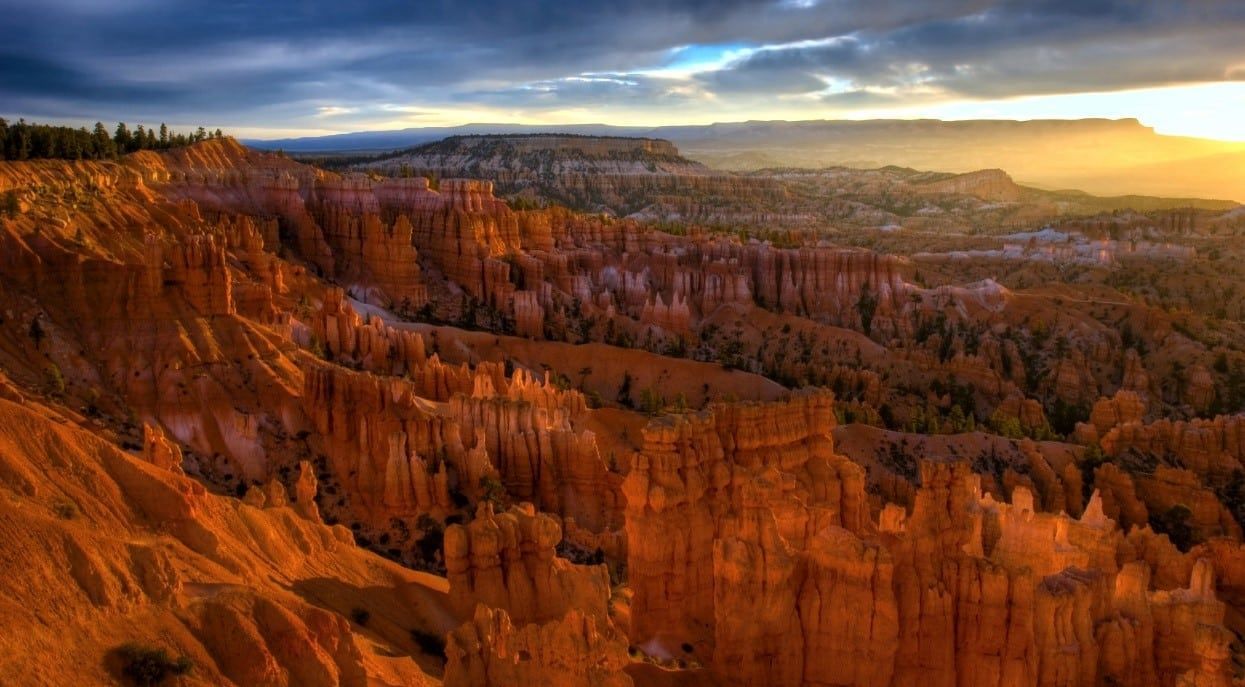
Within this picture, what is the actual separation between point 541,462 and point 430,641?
50.9 ft

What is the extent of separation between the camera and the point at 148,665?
36.0 ft

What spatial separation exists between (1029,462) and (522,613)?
29287mm

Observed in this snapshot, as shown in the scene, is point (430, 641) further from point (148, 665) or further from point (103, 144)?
point (103, 144)

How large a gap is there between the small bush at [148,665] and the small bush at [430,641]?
5.82 m

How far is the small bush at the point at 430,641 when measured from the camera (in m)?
16.7

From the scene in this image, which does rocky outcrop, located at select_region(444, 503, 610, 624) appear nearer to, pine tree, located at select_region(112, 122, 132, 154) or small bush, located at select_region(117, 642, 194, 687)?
small bush, located at select_region(117, 642, 194, 687)

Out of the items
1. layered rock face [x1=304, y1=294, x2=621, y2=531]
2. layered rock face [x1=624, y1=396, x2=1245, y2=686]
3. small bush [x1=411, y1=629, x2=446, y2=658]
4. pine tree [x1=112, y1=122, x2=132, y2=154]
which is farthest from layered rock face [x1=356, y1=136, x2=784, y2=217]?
small bush [x1=411, y1=629, x2=446, y2=658]

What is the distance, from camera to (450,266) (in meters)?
70.9

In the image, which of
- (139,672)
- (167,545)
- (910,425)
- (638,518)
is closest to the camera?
(139,672)

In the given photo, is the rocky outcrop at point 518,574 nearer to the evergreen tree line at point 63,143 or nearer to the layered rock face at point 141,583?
the layered rock face at point 141,583

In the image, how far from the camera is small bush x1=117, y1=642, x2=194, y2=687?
35.8 ft

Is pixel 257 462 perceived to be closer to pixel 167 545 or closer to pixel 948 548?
pixel 167 545

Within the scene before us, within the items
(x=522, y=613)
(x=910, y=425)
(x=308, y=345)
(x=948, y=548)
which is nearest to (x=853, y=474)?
(x=948, y=548)

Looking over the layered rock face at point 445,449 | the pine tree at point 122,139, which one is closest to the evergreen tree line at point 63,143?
the pine tree at point 122,139
